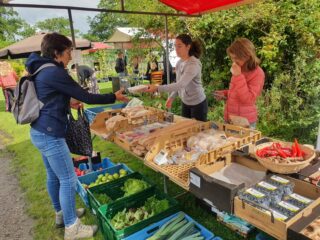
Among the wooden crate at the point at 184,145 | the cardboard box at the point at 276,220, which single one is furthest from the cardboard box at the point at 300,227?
the wooden crate at the point at 184,145

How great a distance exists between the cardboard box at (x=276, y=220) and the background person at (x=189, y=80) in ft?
5.55

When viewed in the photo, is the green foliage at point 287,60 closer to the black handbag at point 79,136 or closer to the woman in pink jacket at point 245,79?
the woman in pink jacket at point 245,79

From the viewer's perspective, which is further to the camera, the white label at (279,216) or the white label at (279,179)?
the white label at (279,179)

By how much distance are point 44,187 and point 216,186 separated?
9.94 ft

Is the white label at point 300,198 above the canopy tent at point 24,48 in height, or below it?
below

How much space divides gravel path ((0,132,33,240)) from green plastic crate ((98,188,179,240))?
96 centimetres

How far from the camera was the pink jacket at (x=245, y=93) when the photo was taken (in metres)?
2.57

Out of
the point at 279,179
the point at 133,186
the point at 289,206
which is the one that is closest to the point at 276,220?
the point at 289,206

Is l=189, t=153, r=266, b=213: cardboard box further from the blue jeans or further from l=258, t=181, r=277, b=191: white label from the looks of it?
the blue jeans

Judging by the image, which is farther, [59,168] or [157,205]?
[157,205]

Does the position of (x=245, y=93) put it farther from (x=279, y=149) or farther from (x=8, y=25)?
(x=8, y=25)

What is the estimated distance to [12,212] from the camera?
3.39 m

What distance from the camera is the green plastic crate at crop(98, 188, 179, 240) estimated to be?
91.7 inches

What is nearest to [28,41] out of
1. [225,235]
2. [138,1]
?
[138,1]
